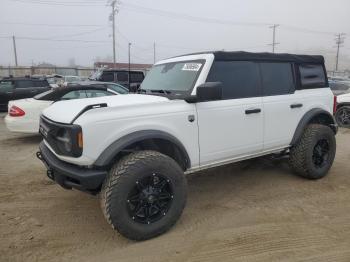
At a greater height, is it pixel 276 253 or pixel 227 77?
pixel 227 77

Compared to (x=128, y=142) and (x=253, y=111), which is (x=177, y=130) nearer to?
(x=128, y=142)

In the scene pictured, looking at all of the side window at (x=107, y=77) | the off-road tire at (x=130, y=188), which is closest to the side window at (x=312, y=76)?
the off-road tire at (x=130, y=188)

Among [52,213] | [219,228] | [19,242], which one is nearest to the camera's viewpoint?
[19,242]

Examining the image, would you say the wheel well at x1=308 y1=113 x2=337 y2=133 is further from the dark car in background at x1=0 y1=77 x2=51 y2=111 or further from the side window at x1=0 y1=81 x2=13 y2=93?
the side window at x1=0 y1=81 x2=13 y2=93

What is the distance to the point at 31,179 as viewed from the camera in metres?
5.46

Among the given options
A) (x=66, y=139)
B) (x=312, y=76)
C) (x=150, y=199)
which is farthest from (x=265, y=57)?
(x=66, y=139)

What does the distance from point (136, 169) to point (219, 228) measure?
3.94ft

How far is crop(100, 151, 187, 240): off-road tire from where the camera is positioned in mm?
3207

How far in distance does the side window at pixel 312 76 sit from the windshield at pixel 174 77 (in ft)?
6.42

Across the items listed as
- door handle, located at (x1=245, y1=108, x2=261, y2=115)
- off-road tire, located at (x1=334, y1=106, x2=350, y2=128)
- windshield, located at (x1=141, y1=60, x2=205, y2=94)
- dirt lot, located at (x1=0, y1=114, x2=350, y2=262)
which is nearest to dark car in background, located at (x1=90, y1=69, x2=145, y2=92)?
off-road tire, located at (x1=334, y1=106, x2=350, y2=128)

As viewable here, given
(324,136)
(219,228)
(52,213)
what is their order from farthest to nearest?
1. (324,136)
2. (52,213)
3. (219,228)

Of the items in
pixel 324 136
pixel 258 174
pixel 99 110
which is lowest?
pixel 258 174

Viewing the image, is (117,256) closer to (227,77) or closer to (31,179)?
(227,77)

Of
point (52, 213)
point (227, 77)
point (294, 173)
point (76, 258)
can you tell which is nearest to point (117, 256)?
point (76, 258)
